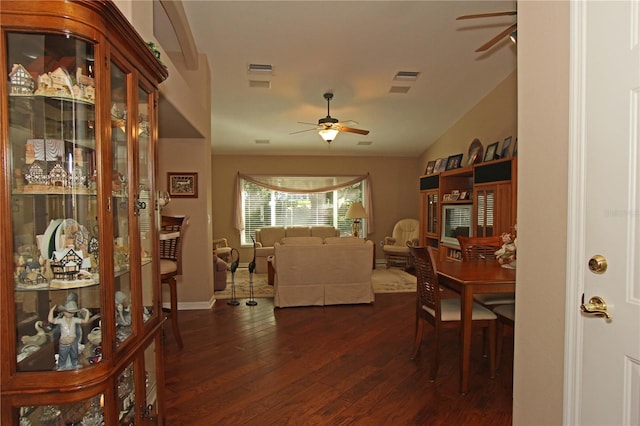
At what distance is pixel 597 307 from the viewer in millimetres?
1107

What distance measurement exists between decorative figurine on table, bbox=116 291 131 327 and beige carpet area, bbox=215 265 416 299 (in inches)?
151

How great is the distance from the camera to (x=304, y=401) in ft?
7.95

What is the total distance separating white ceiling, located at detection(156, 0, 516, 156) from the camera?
3.85 metres

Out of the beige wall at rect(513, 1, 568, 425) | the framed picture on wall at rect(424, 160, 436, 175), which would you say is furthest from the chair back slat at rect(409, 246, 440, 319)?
the framed picture on wall at rect(424, 160, 436, 175)

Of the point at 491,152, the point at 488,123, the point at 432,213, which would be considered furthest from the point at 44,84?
the point at 432,213

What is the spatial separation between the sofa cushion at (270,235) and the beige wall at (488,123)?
3.84m

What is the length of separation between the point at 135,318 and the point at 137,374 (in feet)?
0.79

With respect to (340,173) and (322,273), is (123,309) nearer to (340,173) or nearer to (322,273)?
(322,273)

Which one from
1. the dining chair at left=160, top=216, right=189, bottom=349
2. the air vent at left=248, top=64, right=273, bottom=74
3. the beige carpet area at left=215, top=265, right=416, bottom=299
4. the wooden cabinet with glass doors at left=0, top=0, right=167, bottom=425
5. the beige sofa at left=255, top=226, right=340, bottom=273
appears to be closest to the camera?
the wooden cabinet with glass doors at left=0, top=0, right=167, bottom=425

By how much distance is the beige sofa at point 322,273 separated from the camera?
4.55 m

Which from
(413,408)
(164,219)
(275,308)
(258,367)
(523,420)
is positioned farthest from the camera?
(275,308)

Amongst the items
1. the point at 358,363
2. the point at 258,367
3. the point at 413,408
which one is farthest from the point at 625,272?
the point at 258,367

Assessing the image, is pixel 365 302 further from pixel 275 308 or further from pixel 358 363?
pixel 358 363

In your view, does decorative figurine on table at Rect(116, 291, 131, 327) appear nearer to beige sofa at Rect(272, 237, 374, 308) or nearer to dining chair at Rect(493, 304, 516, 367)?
dining chair at Rect(493, 304, 516, 367)
